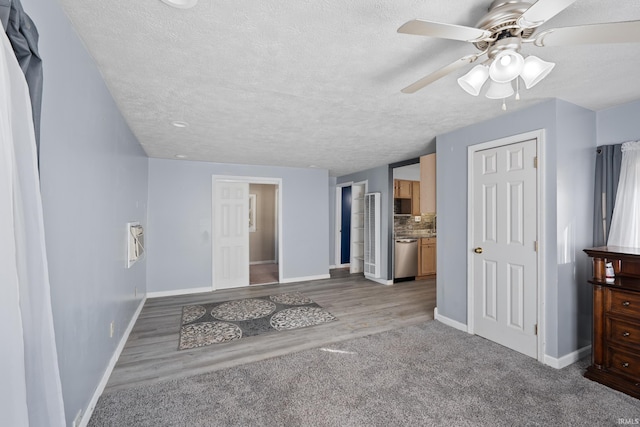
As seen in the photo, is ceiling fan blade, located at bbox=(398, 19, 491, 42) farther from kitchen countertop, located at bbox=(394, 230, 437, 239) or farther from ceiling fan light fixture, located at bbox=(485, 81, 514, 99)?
kitchen countertop, located at bbox=(394, 230, 437, 239)

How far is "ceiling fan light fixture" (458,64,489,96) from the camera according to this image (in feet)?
4.93

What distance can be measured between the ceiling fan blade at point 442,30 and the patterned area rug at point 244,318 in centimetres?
319

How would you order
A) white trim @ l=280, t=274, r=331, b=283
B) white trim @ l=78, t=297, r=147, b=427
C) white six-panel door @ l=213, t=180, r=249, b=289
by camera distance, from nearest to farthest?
white trim @ l=78, t=297, r=147, b=427
white six-panel door @ l=213, t=180, r=249, b=289
white trim @ l=280, t=274, r=331, b=283

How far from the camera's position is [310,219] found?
600 centimetres

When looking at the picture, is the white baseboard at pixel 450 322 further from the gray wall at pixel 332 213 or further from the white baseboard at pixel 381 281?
the gray wall at pixel 332 213

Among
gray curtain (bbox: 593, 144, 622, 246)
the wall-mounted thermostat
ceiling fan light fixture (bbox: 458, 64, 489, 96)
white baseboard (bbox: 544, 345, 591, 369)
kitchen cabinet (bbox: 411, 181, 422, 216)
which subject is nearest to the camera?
ceiling fan light fixture (bbox: 458, 64, 489, 96)

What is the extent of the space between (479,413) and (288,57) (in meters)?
2.68

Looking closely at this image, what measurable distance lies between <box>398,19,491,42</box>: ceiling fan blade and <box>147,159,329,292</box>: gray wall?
182 inches

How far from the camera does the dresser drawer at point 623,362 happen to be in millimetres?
2176

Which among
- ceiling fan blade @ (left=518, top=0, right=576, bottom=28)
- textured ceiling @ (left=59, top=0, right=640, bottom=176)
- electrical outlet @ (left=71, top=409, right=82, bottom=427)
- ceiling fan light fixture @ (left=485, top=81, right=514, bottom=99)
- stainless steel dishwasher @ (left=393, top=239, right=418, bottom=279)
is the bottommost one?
electrical outlet @ (left=71, top=409, right=82, bottom=427)

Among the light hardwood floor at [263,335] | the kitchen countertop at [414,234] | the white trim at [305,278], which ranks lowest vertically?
the light hardwood floor at [263,335]

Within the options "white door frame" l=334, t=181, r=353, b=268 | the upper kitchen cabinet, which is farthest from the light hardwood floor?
"white door frame" l=334, t=181, r=353, b=268

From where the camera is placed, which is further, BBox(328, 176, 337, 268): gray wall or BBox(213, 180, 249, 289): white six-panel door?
BBox(328, 176, 337, 268): gray wall

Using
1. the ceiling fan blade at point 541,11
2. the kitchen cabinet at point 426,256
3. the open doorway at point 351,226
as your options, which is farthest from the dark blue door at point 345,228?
the ceiling fan blade at point 541,11
